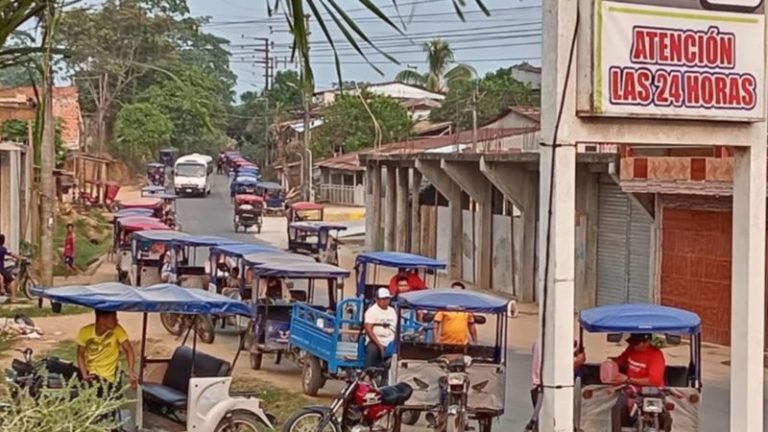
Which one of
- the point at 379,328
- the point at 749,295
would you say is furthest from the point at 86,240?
the point at 749,295

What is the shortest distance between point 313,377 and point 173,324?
249 inches

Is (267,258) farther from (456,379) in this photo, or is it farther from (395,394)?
(395,394)

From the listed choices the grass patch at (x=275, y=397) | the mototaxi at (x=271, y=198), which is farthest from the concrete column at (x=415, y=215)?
the mototaxi at (x=271, y=198)

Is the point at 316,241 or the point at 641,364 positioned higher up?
the point at 316,241

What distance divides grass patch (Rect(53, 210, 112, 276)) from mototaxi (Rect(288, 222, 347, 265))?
5916 mm

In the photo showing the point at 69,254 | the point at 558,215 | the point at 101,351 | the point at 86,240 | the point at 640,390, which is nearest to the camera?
the point at 558,215

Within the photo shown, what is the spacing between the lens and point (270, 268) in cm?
1755

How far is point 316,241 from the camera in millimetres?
37406

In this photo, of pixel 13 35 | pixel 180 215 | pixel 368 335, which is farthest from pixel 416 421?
pixel 180 215

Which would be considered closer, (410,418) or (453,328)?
(410,418)

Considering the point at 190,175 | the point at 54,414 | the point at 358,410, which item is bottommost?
the point at 358,410

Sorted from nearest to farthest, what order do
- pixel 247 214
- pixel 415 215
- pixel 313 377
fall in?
pixel 313 377
pixel 415 215
pixel 247 214

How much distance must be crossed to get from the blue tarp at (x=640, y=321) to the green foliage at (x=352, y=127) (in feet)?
166

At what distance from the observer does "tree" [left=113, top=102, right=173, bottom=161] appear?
72000mm
